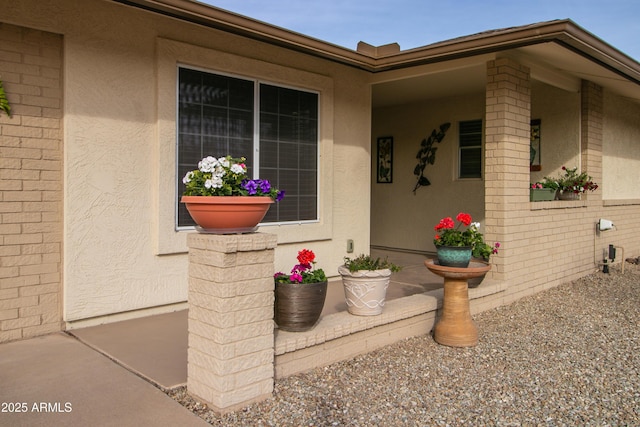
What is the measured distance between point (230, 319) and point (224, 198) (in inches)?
27.7

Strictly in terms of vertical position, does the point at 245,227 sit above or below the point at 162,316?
above

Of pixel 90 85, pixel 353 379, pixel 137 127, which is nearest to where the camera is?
pixel 353 379

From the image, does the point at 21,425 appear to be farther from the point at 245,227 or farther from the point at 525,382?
the point at 525,382

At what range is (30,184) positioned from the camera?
4227mm

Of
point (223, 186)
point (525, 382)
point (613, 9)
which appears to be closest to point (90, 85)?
point (223, 186)

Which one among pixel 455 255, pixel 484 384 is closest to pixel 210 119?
pixel 455 255

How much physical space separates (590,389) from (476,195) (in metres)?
5.35

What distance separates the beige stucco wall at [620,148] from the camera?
29.3 ft

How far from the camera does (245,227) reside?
322cm

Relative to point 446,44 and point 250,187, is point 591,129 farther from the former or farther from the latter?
point 250,187

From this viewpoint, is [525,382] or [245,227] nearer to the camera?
[245,227]

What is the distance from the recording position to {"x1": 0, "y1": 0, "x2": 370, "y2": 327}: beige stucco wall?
439cm

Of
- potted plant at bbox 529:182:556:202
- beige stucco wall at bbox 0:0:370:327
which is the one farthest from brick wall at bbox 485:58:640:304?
beige stucco wall at bbox 0:0:370:327

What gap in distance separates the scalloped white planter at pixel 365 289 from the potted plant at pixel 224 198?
1.17 metres
